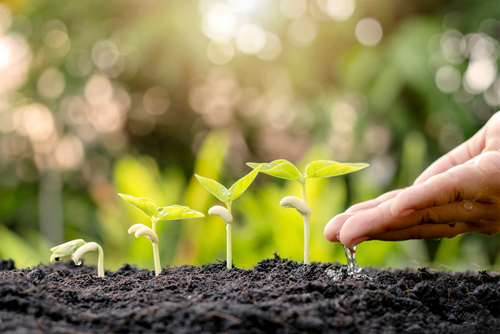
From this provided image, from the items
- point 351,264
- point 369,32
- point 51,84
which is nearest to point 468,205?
point 351,264

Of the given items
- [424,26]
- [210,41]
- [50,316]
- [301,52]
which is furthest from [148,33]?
[50,316]

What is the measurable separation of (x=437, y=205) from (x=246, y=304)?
20.5 inches

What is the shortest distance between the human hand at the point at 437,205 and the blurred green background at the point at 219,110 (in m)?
1.05

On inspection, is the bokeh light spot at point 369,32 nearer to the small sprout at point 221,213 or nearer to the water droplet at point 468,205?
the water droplet at point 468,205

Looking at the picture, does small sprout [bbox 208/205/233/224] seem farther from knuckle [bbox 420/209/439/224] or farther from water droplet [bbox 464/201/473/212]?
water droplet [bbox 464/201/473/212]

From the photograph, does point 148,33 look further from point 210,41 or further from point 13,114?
point 13,114

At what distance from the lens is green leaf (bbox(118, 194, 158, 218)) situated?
74cm

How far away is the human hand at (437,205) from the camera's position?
0.72m

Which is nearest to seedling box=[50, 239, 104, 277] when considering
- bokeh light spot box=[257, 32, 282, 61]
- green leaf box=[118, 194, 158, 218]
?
green leaf box=[118, 194, 158, 218]

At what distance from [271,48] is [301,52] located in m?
0.29

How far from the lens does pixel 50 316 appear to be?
554 mm

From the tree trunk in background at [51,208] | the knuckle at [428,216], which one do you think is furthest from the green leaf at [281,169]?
the tree trunk in background at [51,208]

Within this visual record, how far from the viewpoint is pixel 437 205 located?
77cm

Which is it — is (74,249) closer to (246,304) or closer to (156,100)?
(246,304)
